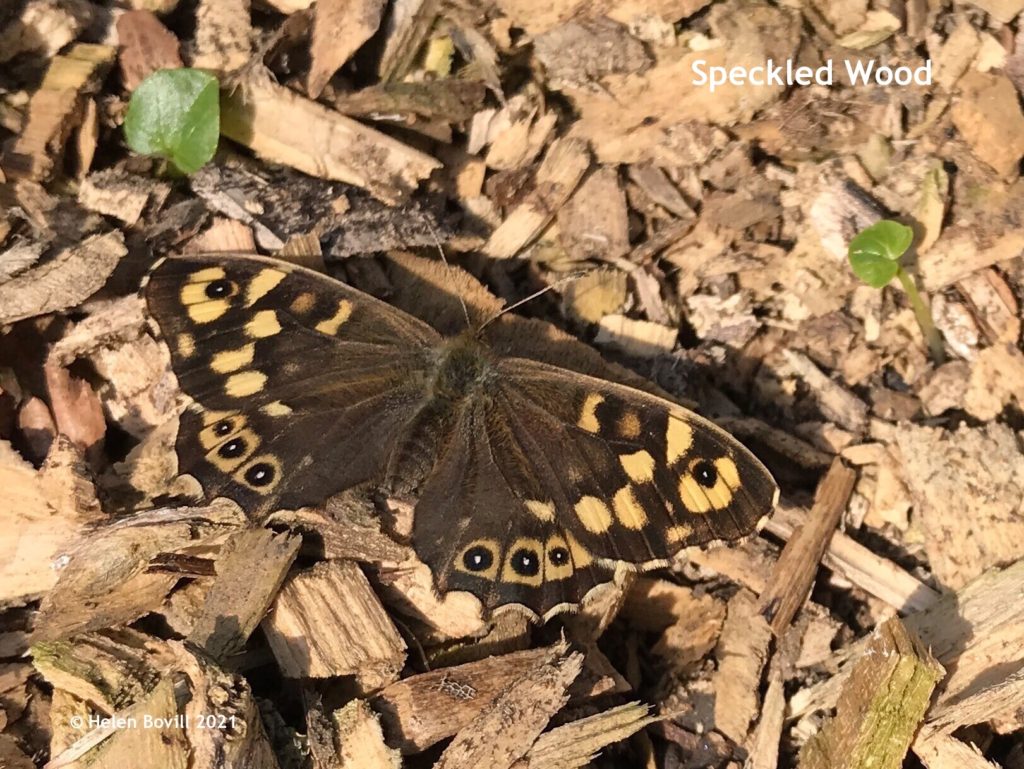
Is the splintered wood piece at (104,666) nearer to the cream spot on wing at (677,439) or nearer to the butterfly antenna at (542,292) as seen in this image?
the butterfly antenna at (542,292)

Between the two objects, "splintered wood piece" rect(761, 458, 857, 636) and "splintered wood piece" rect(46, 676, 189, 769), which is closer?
"splintered wood piece" rect(46, 676, 189, 769)

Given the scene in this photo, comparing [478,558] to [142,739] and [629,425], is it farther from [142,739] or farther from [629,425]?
[142,739]

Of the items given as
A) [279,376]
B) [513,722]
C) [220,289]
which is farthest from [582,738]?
[220,289]

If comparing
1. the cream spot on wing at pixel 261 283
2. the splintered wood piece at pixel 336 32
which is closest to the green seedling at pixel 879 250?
the splintered wood piece at pixel 336 32

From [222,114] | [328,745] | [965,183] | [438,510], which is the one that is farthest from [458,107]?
[328,745]

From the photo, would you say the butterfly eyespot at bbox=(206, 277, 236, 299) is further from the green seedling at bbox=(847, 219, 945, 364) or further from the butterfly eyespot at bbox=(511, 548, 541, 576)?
the green seedling at bbox=(847, 219, 945, 364)

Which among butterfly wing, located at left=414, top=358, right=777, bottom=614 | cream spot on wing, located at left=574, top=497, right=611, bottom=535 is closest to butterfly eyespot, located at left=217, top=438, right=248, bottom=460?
butterfly wing, located at left=414, top=358, right=777, bottom=614
